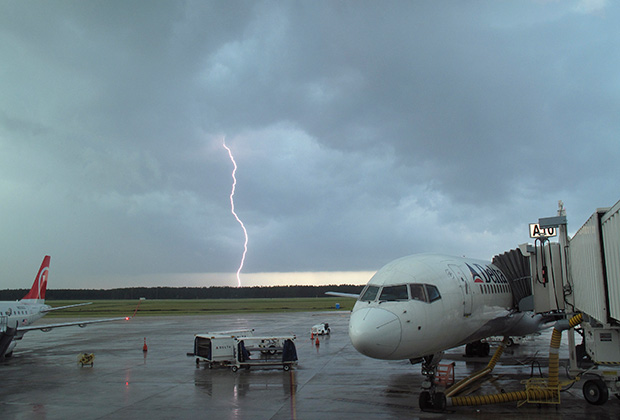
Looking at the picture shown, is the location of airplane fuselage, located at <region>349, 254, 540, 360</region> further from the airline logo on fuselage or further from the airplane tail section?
the airplane tail section

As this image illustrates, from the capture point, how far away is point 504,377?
1861 cm

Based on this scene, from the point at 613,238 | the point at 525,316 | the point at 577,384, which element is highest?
the point at 613,238

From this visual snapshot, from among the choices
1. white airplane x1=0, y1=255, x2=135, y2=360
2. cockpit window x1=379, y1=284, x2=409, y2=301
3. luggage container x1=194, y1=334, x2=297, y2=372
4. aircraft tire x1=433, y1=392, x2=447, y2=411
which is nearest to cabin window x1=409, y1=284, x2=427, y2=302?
cockpit window x1=379, y1=284, x2=409, y2=301

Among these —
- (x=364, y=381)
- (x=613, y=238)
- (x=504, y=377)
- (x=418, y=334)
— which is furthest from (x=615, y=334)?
(x=364, y=381)

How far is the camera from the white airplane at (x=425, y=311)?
36.7 feet

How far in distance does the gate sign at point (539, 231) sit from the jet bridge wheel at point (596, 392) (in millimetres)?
5309

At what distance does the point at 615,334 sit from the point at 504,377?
6.99m

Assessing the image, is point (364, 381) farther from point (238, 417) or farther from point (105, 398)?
point (105, 398)

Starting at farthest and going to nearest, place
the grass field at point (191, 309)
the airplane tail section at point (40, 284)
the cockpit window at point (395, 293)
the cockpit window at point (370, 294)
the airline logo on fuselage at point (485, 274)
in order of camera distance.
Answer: the grass field at point (191, 309)
the airplane tail section at point (40, 284)
the airline logo on fuselage at point (485, 274)
the cockpit window at point (370, 294)
the cockpit window at point (395, 293)

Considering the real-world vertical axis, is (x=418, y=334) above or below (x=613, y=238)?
below

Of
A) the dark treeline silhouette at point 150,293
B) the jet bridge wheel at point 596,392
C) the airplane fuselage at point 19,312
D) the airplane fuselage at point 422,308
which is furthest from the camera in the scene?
the dark treeline silhouette at point 150,293

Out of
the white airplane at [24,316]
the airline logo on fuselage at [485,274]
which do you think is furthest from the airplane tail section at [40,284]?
the airline logo on fuselage at [485,274]

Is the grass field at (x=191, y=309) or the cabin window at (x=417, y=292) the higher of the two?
the cabin window at (x=417, y=292)

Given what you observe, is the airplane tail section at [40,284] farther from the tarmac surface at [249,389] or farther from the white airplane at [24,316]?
the tarmac surface at [249,389]
